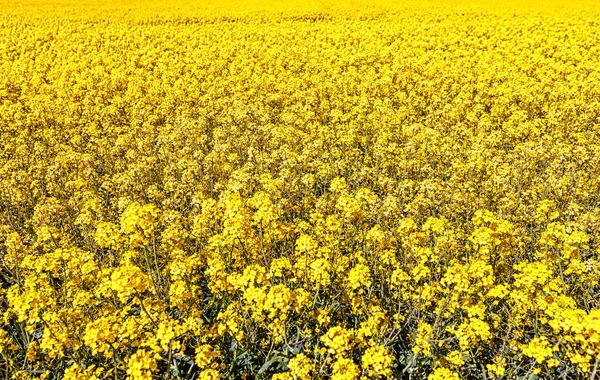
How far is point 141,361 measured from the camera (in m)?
4.34

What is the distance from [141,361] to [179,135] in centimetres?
898

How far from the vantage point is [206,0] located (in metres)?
49.0

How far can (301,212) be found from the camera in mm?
9000

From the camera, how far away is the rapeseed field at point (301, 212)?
5.26m

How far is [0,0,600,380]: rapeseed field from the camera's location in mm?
5262

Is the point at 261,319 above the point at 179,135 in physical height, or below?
below

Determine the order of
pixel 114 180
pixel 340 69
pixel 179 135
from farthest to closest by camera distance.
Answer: pixel 340 69, pixel 179 135, pixel 114 180

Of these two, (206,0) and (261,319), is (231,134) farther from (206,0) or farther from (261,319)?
(206,0)

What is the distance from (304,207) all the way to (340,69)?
1526cm

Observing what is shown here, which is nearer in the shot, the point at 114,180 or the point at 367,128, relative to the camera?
the point at 114,180

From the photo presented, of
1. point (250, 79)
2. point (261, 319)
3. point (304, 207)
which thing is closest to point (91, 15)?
point (250, 79)

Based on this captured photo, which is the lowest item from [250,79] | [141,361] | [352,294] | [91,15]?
[352,294]

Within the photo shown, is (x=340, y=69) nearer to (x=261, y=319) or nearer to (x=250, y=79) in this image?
(x=250, y=79)

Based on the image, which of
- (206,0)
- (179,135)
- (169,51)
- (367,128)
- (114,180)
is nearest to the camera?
(114,180)
